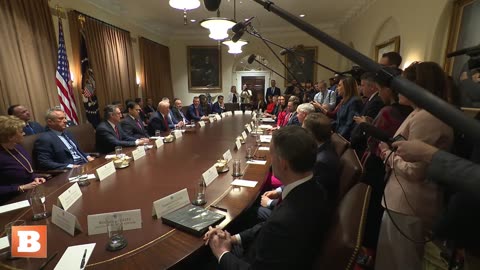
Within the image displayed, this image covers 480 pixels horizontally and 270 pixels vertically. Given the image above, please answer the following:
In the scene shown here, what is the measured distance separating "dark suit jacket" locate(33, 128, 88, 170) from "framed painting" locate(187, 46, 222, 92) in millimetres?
7703

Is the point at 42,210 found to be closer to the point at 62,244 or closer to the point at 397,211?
the point at 62,244

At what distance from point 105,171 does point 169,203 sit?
35.4 inches

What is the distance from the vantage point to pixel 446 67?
3387mm

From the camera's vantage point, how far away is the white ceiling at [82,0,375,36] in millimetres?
6233

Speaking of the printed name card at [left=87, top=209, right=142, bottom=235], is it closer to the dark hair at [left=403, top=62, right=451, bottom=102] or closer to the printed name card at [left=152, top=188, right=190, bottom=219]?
the printed name card at [left=152, top=188, right=190, bottom=219]

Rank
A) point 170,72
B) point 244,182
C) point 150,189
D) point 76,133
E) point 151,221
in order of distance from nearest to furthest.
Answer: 1. point 151,221
2. point 150,189
3. point 244,182
4. point 76,133
5. point 170,72

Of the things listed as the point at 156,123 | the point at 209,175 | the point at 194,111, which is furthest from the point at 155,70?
the point at 209,175

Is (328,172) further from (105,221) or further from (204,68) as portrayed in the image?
(204,68)

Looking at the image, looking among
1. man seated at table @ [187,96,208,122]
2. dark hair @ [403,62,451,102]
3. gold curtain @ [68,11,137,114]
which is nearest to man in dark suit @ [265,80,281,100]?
man seated at table @ [187,96,208,122]

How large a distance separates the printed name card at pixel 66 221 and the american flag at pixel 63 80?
429 cm

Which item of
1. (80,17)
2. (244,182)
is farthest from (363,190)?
(80,17)

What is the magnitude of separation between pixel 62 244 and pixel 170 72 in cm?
954

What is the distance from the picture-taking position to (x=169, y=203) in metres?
1.36

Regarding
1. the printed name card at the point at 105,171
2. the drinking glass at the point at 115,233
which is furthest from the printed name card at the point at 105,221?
the printed name card at the point at 105,171
